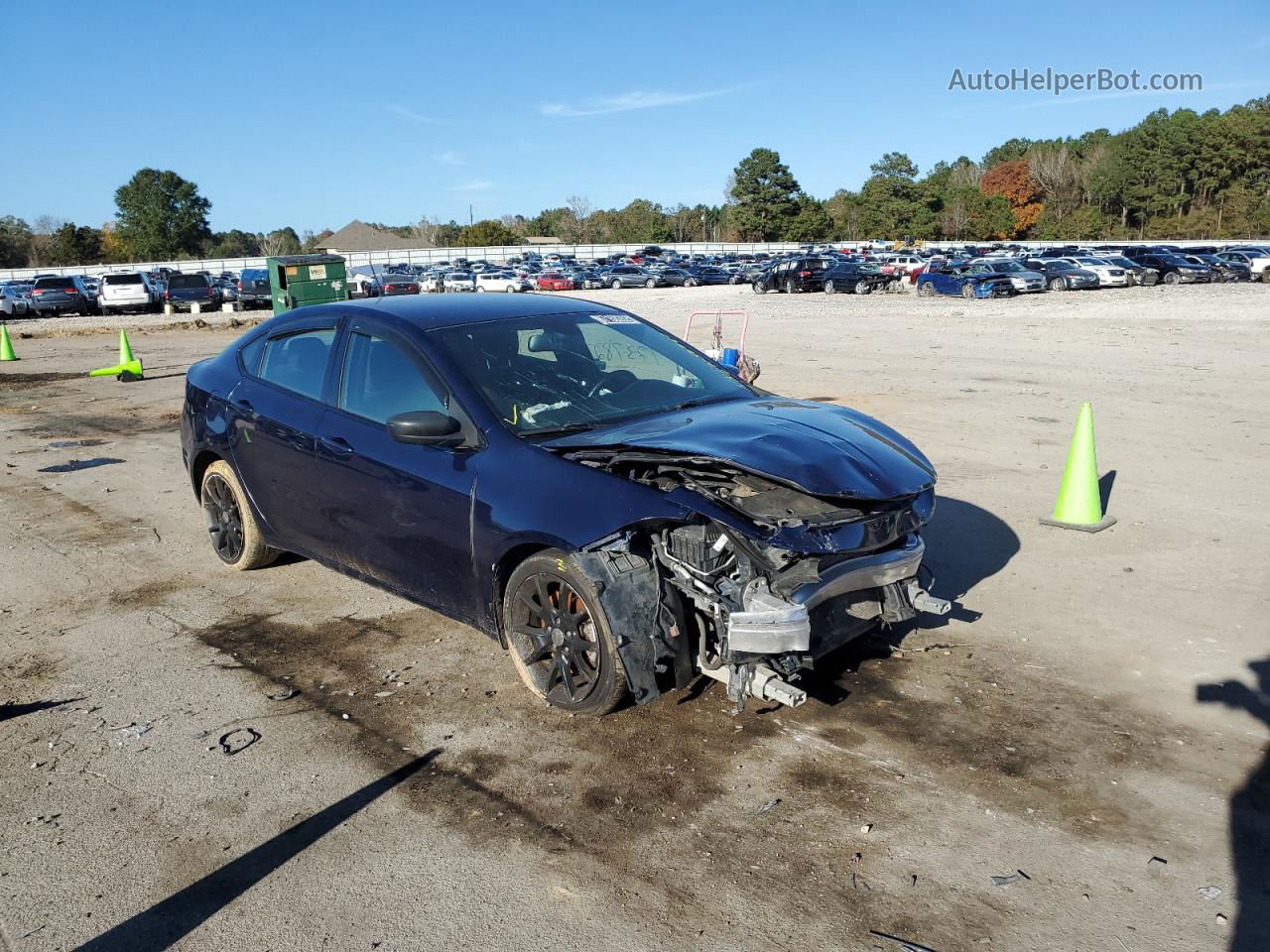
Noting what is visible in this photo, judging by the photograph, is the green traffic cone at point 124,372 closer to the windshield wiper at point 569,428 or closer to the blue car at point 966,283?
the windshield wiper at point 569,428

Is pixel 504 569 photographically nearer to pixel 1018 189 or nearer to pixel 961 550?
pixel 961 550

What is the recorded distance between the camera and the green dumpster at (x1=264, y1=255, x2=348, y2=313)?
27.1 m

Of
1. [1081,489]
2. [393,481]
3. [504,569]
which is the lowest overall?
[1081,489]

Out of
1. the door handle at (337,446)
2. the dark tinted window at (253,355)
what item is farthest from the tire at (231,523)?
the door handle at (337,446)

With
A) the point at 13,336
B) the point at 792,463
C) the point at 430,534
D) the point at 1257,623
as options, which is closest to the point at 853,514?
the point at 792,463

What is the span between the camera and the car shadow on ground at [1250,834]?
2.94m

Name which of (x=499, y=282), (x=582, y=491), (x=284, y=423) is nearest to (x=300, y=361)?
(x=284, y=423)

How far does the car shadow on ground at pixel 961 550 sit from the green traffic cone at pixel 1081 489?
449 mm

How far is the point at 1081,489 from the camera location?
7.14 metres

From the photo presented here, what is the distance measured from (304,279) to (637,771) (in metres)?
26.3

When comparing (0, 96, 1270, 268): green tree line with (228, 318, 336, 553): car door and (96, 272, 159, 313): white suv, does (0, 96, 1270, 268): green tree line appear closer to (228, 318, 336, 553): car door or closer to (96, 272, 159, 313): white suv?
(96, 272, 159, 313): white suv

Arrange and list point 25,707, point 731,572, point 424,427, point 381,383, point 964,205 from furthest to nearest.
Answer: point 964,205 < point 381,383 < point 25,707 < point 424,427 < point 731,572

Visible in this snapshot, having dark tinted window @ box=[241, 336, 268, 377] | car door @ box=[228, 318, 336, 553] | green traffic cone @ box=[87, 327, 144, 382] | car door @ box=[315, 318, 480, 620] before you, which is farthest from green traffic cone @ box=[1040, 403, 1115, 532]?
green traffic cone @ box=[87, 327, 144, 382]

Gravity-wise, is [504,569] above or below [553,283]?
below
